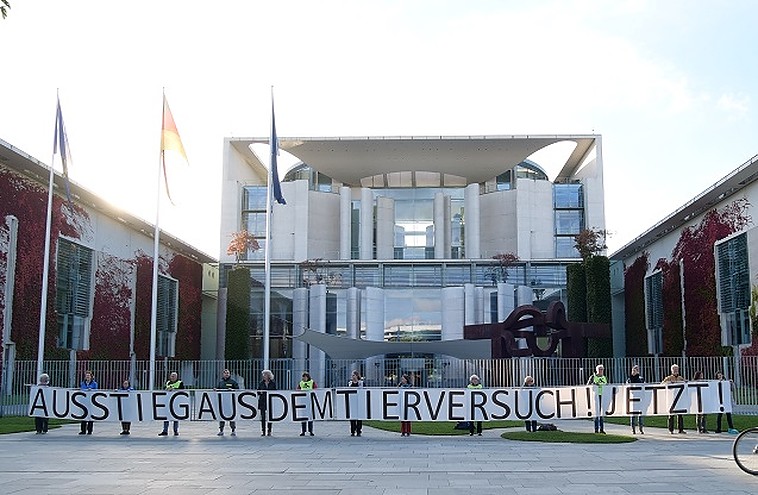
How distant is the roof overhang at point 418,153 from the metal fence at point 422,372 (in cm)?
1999

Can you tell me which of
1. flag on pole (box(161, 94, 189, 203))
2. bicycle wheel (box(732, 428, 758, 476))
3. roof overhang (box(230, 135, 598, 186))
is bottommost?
bicycle wheel (box(732, 428, 758, 476))

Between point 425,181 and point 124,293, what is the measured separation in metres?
33.2

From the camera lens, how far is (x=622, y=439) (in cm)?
1911

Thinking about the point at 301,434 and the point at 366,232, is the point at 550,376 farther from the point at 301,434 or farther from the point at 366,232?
the point at 366,232

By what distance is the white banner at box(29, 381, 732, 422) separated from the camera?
2022 centimetres

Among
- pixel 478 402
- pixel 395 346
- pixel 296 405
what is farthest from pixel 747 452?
pixel 395 346

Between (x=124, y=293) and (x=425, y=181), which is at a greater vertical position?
(x=425, y=181)

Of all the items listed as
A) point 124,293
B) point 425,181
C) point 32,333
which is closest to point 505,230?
point 425,181

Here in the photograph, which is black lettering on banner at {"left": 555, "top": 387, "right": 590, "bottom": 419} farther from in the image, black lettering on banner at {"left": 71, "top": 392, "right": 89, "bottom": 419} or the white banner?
black lettering on banner at {"left": 71, "top": 392, "right": 89, "bottom": 419}

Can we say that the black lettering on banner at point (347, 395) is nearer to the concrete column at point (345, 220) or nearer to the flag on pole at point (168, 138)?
the flag on pole at point (168, 138)

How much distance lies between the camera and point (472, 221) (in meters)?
67.5

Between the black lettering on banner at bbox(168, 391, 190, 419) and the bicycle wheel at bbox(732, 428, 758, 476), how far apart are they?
44.1ft

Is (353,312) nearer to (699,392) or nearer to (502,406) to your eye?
(502,406)

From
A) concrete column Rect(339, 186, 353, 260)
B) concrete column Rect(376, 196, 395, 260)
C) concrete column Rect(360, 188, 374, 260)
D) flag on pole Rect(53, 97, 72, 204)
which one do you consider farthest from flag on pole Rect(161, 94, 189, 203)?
concrete column Rect(376, 196, 395, 260)
